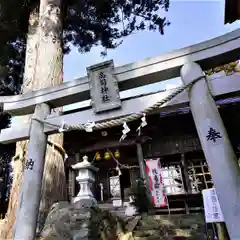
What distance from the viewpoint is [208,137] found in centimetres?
239

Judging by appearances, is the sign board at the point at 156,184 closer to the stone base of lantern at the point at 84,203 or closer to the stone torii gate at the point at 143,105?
the stone base of lantern at the point at 84,203

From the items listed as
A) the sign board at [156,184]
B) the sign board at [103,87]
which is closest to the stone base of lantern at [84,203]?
the sign board at [103,87]

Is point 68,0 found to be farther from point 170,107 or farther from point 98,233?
point 98,233

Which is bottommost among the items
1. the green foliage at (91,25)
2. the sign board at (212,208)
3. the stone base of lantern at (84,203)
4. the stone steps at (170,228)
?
the stone steps at (170,228)

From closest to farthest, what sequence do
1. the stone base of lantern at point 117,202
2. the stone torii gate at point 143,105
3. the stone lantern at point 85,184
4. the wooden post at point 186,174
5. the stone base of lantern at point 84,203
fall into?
the stone torii gate at point 143,105 < the stone base of lantern at point 84,203 < the stone lantern at point 85,184 < the wooden post at point 186,174 < the stone base of lantern at point 117,202

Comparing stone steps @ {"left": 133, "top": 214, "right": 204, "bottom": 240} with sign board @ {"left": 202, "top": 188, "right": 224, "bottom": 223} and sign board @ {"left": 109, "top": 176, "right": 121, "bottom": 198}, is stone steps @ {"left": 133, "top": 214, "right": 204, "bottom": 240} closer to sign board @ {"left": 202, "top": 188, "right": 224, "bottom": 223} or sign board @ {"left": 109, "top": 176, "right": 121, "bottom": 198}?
sign board @ {"left": 202, "top": 188, "right": 224, "bottom": 223}

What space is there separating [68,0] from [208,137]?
8215 millimetres

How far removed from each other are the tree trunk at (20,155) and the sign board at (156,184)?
4227 millimetres

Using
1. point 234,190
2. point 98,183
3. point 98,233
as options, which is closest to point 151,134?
point 98,183

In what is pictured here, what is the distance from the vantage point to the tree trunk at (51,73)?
14.2 feet

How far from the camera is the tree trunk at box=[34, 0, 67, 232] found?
4332 millimetres

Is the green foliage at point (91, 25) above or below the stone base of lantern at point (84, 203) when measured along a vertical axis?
above

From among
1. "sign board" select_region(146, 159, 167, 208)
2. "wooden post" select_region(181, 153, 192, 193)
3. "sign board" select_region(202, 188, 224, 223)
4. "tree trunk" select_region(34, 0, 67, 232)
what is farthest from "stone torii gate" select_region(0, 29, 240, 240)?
"wooden post" select_region(181, 153, 192, 193)

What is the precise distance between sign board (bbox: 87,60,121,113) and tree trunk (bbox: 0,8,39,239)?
262cm
